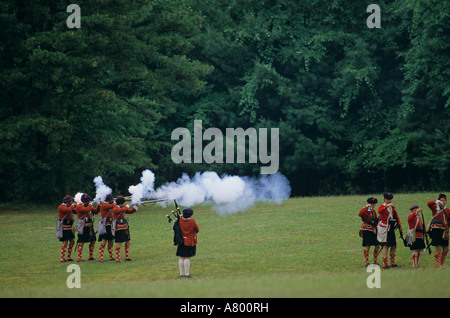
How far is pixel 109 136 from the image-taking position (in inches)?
1780

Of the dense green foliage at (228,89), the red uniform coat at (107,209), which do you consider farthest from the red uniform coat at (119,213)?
the dense green foliage at (228,89)

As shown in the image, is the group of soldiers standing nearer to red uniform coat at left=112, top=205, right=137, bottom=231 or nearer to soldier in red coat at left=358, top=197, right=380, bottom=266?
red uniform coat at left=112, top=205, right=137, bottom=231

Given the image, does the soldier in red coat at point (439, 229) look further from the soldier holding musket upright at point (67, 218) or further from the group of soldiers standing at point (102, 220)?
the soldier holding musket upright at point (67, 218)

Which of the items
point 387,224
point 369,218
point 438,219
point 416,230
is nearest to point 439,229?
point 438,219

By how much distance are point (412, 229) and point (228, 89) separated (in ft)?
129

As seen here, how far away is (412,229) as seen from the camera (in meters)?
20.0

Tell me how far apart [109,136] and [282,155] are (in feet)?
52.0

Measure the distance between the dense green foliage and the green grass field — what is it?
27.0ft

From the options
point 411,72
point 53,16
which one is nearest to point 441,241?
point 53,16

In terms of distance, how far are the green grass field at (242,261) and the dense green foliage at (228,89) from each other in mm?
8223

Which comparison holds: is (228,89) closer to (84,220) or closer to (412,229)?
(84,220)

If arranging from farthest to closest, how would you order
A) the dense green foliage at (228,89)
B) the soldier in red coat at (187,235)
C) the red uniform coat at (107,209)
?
1. the dense green foliage at (228,89)
2. the red uniform coat at (107,209)
3. the soldier in red coat at (187,235)

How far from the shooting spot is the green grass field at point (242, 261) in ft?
46.8

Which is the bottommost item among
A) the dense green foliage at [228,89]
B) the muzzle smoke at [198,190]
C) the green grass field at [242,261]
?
the green grass field at [242,261]
